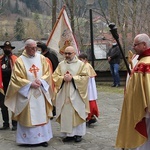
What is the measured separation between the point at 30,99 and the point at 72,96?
783 mm

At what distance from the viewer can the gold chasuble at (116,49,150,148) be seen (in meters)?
4.75

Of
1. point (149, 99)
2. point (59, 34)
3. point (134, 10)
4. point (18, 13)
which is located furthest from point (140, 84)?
point (18, 13)

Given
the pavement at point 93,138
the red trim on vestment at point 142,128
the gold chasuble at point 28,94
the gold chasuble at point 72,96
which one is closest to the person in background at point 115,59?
the pavement at point 93,138

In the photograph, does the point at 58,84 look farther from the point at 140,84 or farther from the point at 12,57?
the point at 140,84

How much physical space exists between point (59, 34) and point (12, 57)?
1.35 m

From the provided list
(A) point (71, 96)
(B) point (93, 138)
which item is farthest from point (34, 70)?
(B) point (93, 138)

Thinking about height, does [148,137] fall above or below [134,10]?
below

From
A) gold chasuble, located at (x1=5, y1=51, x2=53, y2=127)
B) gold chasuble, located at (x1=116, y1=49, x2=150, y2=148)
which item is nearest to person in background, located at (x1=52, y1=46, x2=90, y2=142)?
gold chasuble, located at (x1=5, y1=51, x2=53, y2=127)

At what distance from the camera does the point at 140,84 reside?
477 cm

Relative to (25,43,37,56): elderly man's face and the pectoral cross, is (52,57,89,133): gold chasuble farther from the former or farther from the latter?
(25,43,37,56): elderly man's face

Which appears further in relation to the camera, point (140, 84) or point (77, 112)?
point (77, 112)

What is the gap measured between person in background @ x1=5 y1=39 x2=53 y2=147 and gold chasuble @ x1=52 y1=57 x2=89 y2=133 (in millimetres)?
224

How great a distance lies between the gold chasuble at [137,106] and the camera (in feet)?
15.6

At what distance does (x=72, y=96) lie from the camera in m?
6.71
